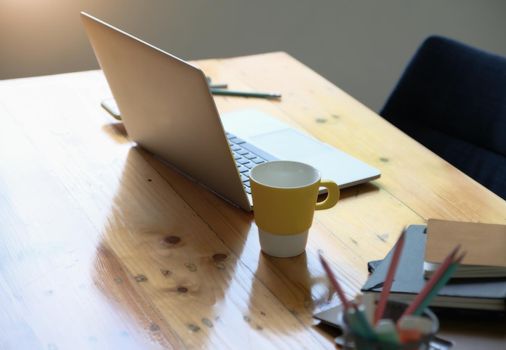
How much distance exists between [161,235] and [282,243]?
6.7 inches

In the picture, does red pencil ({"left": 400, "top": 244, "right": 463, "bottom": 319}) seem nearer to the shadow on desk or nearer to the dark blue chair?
the shadow on desk

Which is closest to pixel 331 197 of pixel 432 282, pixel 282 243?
pixel 282 243

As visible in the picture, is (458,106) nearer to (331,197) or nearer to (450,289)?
(331,197)

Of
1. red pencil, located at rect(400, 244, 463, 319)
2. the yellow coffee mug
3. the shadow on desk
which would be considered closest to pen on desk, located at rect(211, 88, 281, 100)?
the shadow on desk

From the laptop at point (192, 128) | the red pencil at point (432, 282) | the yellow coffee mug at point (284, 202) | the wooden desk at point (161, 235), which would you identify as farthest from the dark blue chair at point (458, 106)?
the red pencil at point (432, 282)

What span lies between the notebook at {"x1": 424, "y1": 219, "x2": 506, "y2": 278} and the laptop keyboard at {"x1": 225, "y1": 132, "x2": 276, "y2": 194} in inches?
14.2

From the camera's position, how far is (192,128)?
44.0 inches

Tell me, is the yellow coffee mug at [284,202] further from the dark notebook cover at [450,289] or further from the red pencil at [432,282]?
the red pencil at [432,282]

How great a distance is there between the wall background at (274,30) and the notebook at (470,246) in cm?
171

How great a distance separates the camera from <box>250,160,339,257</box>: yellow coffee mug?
0.97 meters

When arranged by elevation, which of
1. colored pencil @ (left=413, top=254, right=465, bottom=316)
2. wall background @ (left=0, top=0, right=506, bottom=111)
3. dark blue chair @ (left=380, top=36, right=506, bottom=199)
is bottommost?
wall background @ (left=0, top=0, right=506, bottom=111)

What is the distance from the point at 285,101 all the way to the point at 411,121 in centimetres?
31

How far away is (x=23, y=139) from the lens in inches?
53.1

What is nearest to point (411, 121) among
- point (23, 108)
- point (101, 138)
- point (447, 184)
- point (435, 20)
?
point (447, 184)
